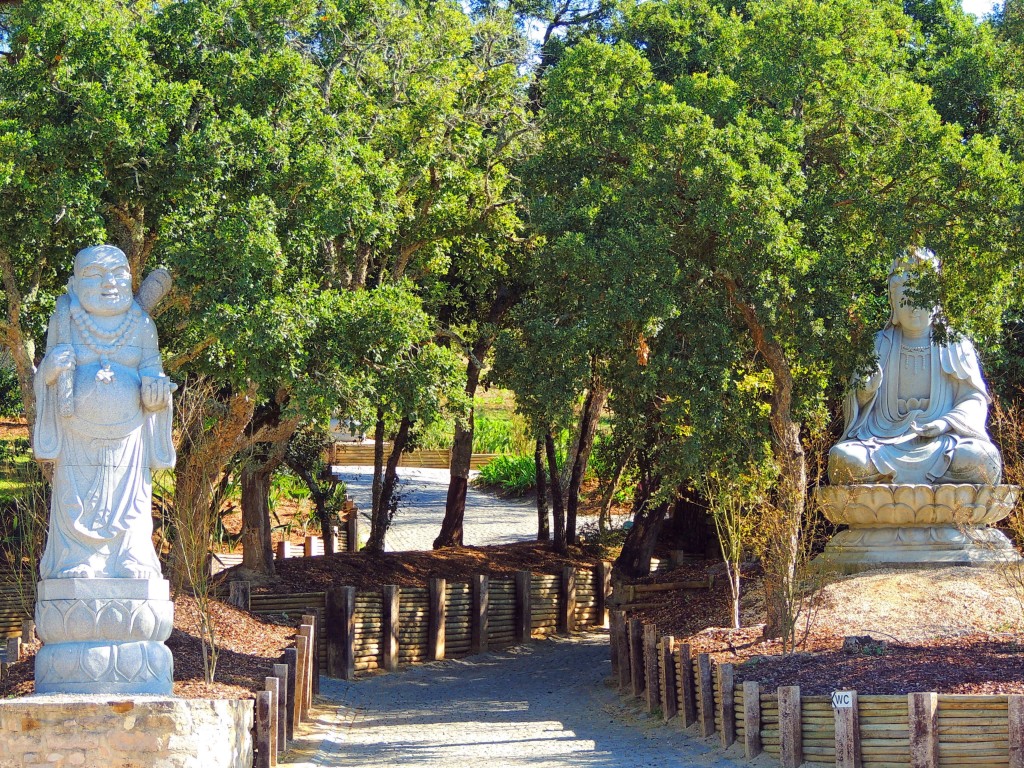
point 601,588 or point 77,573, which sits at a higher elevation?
point 77,573

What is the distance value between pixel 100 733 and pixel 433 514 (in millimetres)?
21690

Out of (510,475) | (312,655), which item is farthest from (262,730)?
(510,475)

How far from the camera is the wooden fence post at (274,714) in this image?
11.4m

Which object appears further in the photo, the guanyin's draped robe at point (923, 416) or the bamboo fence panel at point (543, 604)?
the bamboo fence panel at point (543, 604)

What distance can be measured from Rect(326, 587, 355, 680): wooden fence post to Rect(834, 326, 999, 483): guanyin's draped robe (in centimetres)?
632

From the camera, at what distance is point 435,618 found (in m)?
19.0

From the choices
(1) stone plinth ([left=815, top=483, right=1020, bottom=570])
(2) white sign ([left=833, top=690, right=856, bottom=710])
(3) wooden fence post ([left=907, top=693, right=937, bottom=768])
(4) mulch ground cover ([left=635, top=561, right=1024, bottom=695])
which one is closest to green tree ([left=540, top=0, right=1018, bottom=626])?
(4) mulch ground cover ([left=635, top=561, right=1024, bottom=695])

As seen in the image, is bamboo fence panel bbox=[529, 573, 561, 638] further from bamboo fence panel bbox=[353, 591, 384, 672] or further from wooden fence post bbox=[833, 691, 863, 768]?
wooden fence post bbox=[833, 691, 863, 768]

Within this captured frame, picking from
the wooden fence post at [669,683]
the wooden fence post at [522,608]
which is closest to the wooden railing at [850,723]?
the wooden fence post at [669,683]

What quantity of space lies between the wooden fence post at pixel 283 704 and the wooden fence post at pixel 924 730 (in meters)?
5.30

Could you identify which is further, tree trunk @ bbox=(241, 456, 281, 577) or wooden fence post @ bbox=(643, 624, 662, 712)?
tree trunk @ bbox=(241, 456, 281, 577)

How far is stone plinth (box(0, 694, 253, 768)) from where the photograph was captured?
9.77 m

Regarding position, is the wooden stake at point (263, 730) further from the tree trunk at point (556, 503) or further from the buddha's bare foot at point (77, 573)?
the tree trunk at point (556, 503)

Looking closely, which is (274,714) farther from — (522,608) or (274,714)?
(522,608)
